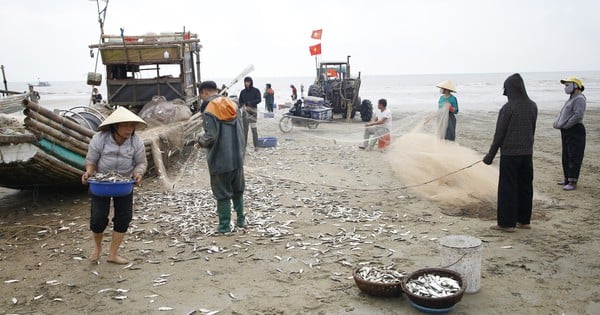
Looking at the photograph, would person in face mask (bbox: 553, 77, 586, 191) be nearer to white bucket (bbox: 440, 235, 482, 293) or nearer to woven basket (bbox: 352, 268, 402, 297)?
white bucket (bbox: 440, 235, 482, 293)

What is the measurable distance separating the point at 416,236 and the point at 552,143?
9867mm

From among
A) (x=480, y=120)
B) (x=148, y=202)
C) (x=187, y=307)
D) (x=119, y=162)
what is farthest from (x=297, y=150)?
(x=480, y=120)

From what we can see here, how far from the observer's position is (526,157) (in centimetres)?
564

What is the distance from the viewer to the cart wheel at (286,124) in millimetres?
17359

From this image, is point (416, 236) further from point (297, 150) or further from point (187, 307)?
point (297, 150)

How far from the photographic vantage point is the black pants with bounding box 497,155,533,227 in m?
5.63

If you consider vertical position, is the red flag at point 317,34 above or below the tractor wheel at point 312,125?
above

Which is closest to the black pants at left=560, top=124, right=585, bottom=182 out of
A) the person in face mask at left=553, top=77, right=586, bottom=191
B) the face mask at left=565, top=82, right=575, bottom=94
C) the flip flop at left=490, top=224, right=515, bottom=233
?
the person in face mask at left=553, top=77, right=586, bottom=191

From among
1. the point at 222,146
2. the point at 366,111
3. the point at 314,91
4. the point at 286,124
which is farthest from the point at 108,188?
the point at 366,111

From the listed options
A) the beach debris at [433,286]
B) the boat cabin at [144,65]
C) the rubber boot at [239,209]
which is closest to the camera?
the beach debris at [433,286]

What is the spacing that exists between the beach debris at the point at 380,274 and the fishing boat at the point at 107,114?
460 cm

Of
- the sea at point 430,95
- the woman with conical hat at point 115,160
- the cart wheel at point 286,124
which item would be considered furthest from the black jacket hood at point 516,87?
the cart wheel at point 286,124

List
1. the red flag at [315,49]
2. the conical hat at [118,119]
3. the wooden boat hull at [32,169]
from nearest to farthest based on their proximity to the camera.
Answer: the conical hat at [118,119]
the wooden boat hull at [32,169]
the red flag at [315,49]

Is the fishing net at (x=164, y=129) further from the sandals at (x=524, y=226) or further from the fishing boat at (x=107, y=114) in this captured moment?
A: the sandals at (x=524, y=226)
